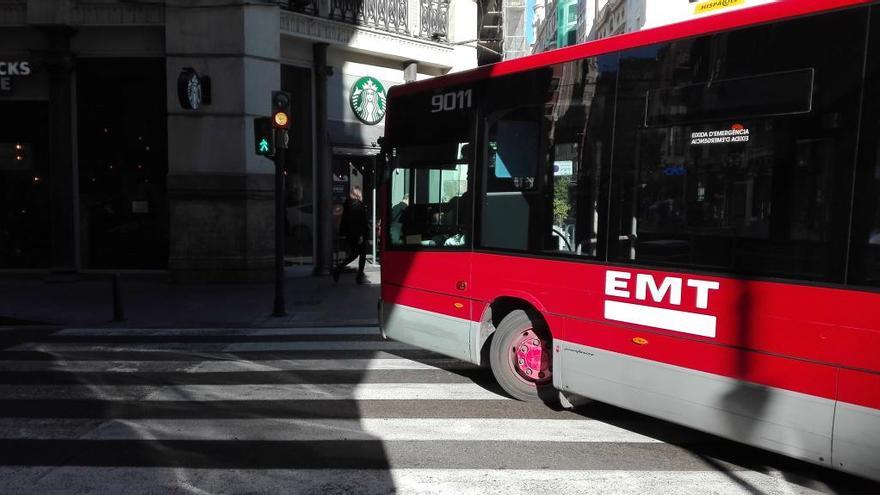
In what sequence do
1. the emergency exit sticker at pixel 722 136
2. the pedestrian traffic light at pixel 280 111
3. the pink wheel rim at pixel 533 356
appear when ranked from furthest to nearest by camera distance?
the pedestrian traffic light at pixel 280 111 < the pink wheel rim at pixel 533 356 < the emergency exit sticker at pixel 722 136

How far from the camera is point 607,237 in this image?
16.2ft

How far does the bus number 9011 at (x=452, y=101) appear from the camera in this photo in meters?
6.32

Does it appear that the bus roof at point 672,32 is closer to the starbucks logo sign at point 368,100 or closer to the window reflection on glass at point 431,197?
the window reflection on glass at point 431,197

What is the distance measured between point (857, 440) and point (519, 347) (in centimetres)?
274

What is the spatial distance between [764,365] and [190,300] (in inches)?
415

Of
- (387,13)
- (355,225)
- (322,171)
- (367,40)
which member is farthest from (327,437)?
(387,13)

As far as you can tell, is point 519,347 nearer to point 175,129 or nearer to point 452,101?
point 452,101

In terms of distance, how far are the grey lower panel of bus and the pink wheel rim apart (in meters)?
0.57

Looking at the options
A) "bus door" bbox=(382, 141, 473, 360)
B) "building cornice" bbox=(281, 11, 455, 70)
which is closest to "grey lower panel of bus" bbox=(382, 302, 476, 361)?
"bus door" bbox=(382, 141, 473, 360)

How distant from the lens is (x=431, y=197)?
688cm

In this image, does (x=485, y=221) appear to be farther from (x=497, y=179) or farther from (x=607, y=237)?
(x=607, y=237)

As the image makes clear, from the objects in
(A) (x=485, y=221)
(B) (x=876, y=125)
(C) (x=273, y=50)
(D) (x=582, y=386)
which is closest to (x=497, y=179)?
(A) (x=485, y=221)

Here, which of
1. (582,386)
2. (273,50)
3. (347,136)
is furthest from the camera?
(347,136)

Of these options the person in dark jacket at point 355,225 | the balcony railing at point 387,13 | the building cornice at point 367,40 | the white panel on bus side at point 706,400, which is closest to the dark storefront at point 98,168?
the building cornice at point 367,40
